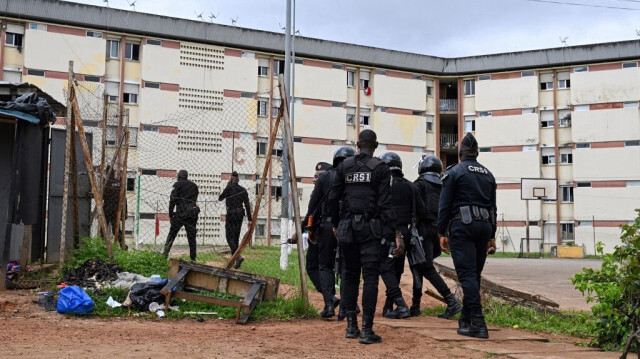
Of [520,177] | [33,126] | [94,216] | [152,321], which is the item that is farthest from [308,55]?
[152,321]

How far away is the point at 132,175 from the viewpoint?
29984 millimetres

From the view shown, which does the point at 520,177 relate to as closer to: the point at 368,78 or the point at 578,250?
the point at 578,250

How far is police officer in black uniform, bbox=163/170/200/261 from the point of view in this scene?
12.5 m

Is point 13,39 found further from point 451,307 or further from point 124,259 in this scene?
point 451,307

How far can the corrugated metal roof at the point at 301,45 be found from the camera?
33.0 meters

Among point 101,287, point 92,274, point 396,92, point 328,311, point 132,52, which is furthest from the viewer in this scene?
point 396,92

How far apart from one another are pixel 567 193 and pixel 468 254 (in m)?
37.6

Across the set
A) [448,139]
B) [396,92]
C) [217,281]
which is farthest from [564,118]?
[217,281]

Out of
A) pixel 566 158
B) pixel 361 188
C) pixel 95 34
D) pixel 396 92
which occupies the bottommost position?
pixel 361 188

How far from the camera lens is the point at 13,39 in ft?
106

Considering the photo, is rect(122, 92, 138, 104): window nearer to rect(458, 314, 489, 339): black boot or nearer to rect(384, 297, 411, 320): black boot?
rect(384, 297, 411, 320): black boot

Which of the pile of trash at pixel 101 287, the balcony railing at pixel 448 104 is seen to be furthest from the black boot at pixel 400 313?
the balcony railing at pixel 448 104

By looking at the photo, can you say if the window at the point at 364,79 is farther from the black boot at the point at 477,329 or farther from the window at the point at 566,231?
the black boot at the point at 477,329

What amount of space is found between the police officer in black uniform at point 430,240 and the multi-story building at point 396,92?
2409 cm
